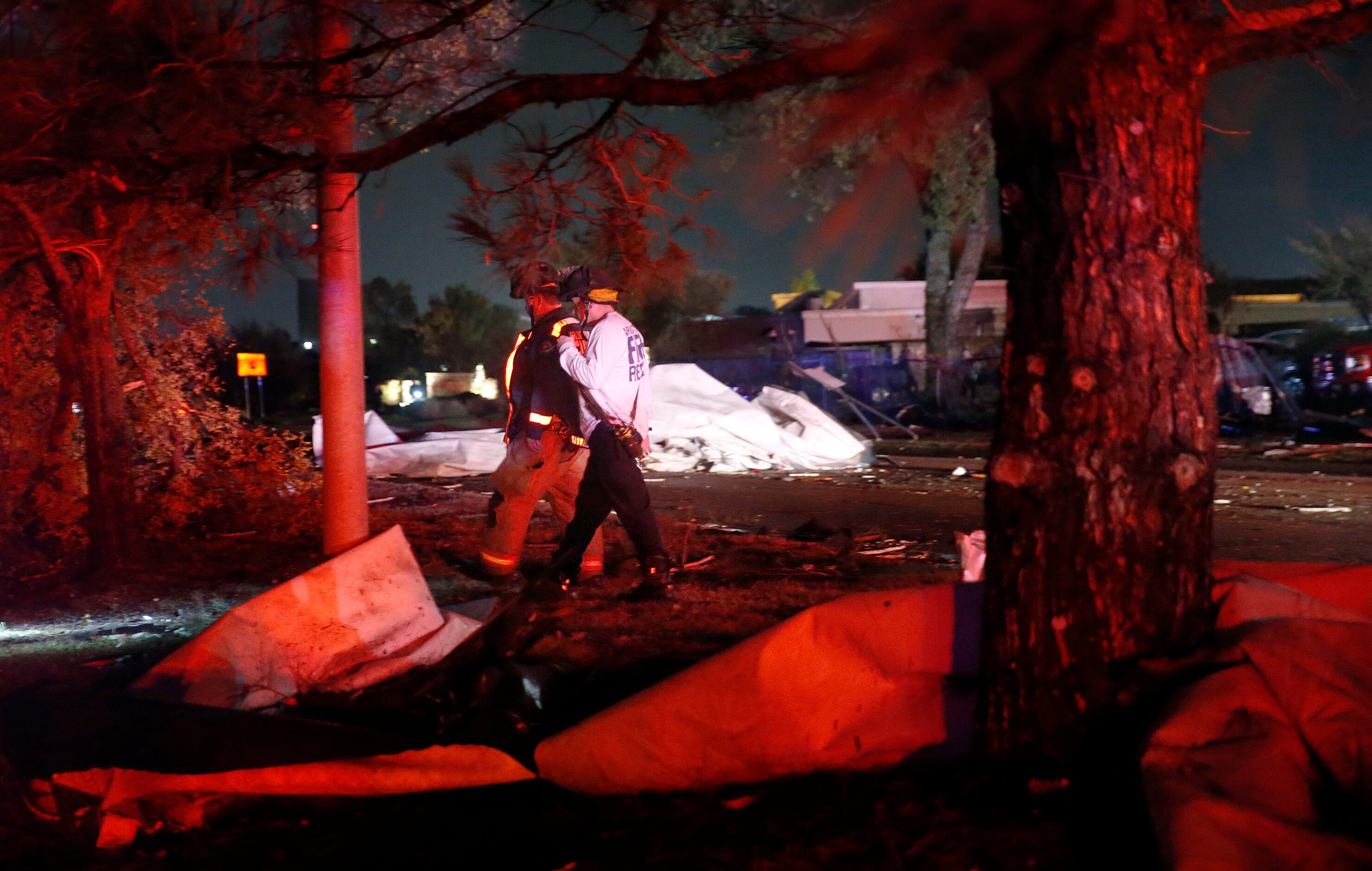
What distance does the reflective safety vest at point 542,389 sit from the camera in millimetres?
5730

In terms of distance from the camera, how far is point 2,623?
5250mm

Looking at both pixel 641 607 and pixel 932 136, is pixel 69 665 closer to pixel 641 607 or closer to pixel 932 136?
pixel 641 607

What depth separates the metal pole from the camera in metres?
5.41

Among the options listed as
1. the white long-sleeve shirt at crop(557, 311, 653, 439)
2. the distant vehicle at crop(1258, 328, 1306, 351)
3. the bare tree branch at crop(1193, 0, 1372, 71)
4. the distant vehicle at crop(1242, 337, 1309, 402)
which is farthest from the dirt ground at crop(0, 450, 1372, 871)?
the distant vehicle at crop(1258, 328, 1306, 351)

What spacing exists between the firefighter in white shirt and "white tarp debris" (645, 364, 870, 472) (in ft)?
29.2

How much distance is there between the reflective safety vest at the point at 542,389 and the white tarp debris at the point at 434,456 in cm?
766

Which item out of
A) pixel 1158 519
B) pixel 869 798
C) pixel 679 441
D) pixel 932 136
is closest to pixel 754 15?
pixel 932 136

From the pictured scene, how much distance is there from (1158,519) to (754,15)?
2.82 m

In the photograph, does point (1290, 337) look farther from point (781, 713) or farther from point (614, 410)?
point (781, 713)

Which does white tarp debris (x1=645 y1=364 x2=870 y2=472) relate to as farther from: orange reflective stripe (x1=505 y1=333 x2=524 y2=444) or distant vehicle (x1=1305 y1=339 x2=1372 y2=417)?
distant vehicle (x1=1305 y1=339 x2=1372 y2=417)

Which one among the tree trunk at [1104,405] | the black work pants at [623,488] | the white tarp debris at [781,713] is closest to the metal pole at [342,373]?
the black work pants at [623,488]

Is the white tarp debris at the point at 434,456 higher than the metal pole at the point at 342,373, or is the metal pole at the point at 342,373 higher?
the metal pole at the point at 342,373

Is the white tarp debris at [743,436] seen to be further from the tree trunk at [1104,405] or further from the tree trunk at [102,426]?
the tree trunk at [1104,405]

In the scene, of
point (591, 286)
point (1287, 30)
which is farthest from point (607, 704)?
point (1287, 30)
